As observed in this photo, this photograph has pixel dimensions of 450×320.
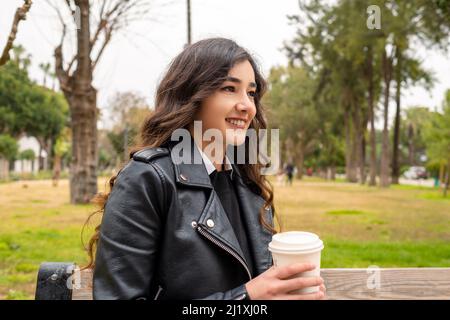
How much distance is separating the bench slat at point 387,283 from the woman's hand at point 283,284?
79cm

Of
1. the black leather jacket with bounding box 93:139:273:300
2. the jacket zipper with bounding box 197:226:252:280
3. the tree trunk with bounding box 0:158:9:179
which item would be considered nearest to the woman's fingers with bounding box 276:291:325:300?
the black leather jacket with bounding box 93:139:273:300

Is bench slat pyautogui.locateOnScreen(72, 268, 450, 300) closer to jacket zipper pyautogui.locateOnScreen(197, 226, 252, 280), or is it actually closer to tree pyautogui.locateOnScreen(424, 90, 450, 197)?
Result: jacket zipper pyautogui.locateOnScreen(197, 226, 252, 280)

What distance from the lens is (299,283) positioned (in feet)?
4.32

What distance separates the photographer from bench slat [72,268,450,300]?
2.14 m

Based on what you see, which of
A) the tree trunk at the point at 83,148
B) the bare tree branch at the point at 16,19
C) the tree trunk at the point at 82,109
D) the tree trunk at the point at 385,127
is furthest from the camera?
the tree trunk at the point at 385,127

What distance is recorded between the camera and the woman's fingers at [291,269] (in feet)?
4.25

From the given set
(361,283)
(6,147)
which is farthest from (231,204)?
(6,147)

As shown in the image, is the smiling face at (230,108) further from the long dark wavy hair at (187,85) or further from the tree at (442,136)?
the tree at (442,136)

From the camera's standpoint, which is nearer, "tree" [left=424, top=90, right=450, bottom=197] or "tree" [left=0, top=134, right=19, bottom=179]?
"tree" [left=424, top=90, right=450, bottom=197]

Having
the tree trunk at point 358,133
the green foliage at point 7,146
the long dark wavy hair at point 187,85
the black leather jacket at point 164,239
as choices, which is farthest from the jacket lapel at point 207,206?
the green foliage at point 7,146

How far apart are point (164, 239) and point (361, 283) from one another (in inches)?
42.1

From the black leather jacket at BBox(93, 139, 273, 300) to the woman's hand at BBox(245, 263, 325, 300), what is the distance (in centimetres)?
7

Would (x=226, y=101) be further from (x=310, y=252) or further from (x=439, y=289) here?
(x=439, y=289)
